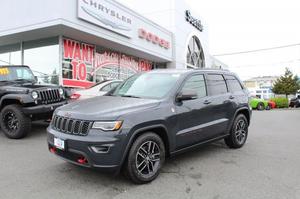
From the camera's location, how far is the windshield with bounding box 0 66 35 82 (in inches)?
328

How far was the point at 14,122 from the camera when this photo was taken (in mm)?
7129

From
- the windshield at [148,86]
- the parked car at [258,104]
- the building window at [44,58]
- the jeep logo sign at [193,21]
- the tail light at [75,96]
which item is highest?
the jeep logo sign at [193,21]

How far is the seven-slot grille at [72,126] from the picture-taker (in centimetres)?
388

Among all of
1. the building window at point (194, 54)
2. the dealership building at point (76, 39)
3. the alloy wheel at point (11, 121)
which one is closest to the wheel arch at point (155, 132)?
the alloy wheel at point (11, 121)

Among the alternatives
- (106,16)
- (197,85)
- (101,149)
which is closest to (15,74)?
(197,85)

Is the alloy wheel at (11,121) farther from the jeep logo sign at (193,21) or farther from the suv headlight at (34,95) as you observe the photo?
the jeep logo sign at (193,21)

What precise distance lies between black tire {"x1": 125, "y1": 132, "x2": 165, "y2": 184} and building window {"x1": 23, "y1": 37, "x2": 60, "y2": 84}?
9.71 metres

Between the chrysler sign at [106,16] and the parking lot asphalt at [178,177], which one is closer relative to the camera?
the parking lot asphalt at [178,177]

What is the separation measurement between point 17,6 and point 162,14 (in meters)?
12.3

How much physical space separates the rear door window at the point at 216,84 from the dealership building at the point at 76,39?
7.54 metres

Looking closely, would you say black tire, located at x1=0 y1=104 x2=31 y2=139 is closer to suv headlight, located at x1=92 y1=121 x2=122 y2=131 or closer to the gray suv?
the gray suv

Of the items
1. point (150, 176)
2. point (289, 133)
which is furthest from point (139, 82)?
point (289, 133)

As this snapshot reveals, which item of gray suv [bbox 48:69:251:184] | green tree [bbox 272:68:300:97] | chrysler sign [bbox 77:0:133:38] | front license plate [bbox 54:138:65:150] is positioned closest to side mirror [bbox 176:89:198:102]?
gray suv [bbox 48:69:251:184]

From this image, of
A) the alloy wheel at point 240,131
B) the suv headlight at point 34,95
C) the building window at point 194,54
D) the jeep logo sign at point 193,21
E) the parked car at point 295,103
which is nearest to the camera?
the alloy wheel at point 240,131
